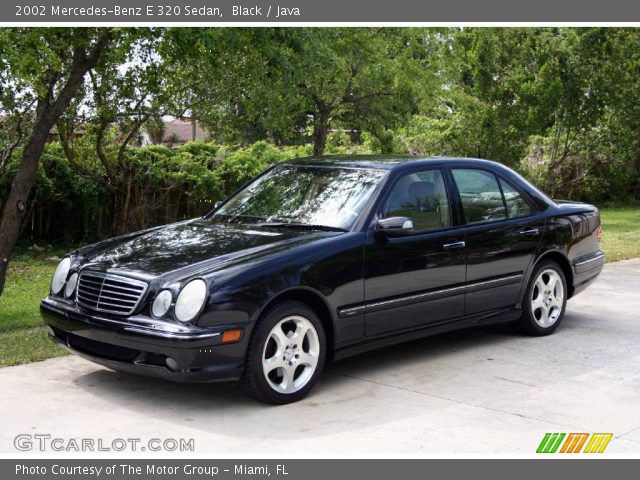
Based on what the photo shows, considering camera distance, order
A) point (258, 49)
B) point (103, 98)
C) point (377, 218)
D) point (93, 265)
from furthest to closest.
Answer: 1. point (103, 98)
2. point (258, 49)
3. point (377, 218)
4. point (93, 265)

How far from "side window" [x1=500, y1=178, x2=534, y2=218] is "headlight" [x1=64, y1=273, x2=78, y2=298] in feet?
11.9

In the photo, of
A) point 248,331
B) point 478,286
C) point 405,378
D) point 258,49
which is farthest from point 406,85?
point 248,331

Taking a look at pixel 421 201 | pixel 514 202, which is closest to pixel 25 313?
pixel 421 201

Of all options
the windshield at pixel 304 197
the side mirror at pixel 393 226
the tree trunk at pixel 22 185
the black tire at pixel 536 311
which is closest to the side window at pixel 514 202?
the black tire at pixel 536 311

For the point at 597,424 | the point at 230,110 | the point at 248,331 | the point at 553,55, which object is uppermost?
the point at 553,55

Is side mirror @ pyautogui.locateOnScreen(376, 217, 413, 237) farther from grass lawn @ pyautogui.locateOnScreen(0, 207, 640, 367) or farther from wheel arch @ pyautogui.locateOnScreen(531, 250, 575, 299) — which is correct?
grass lawn @ pyautogui.locateOnScreen(0, 207, 640, 367)

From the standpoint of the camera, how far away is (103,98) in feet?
39.5

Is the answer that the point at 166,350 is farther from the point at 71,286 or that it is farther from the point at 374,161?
the point at 374,161

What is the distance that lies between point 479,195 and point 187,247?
2578 mm

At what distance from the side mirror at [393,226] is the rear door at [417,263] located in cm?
6

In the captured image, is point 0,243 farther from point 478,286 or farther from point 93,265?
point 478,286

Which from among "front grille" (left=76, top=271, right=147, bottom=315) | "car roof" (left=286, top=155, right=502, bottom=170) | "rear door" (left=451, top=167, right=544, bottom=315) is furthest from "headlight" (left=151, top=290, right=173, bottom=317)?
"rear door" (left=451, top=167, right=544, bottom=315)

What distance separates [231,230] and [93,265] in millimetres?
1057

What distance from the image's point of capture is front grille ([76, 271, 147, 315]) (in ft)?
19.3
